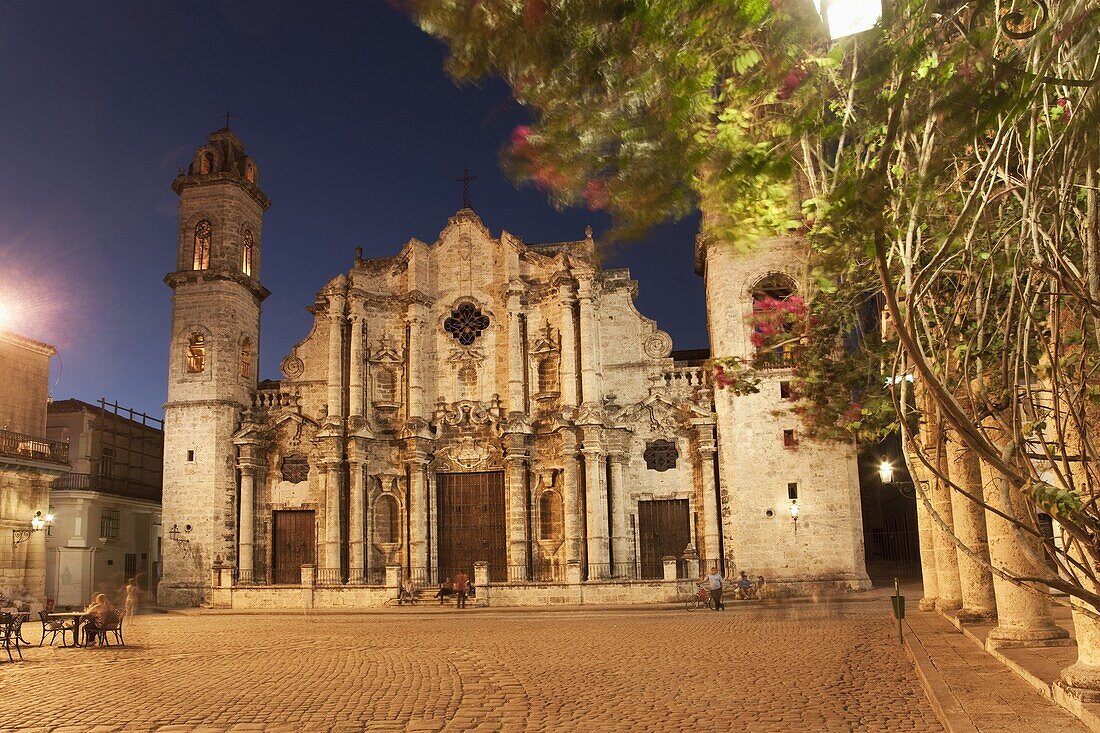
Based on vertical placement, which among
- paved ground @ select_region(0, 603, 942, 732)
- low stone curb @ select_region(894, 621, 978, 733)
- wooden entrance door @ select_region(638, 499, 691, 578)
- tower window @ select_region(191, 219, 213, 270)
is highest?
tower window @ select_region(191, 219, 213, 270)

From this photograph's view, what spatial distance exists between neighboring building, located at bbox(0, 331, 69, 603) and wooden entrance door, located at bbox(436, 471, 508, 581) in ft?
44.5

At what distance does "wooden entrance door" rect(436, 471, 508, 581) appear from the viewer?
111 ft

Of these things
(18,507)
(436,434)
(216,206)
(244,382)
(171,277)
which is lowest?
(18,507)

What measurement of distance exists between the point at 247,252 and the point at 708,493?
21.2m

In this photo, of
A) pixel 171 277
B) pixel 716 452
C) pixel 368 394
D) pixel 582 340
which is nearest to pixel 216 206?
pixel 171 277

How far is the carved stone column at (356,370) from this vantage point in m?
34.8

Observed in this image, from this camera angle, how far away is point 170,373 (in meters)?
34.6

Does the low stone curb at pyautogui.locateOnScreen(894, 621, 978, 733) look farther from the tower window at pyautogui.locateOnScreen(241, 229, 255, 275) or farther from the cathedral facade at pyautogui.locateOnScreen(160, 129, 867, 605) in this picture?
the tower window at pyautogui.locateOnScreen(241, 229, 255, 275)

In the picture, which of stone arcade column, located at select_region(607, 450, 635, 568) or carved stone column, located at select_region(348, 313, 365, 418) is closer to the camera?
stone arcade column, located at select_region(607, 450, 635, 568)

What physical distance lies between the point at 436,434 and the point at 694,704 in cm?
2520

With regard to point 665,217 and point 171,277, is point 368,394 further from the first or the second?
point 665,217

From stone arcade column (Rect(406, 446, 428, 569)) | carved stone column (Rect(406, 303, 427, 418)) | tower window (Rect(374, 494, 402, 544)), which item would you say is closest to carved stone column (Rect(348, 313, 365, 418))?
carved stone column (Rect(406, 303, 427, 418))

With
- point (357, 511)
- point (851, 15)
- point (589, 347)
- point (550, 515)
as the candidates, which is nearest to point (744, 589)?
point (550, 515)

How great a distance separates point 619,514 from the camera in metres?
32.4
